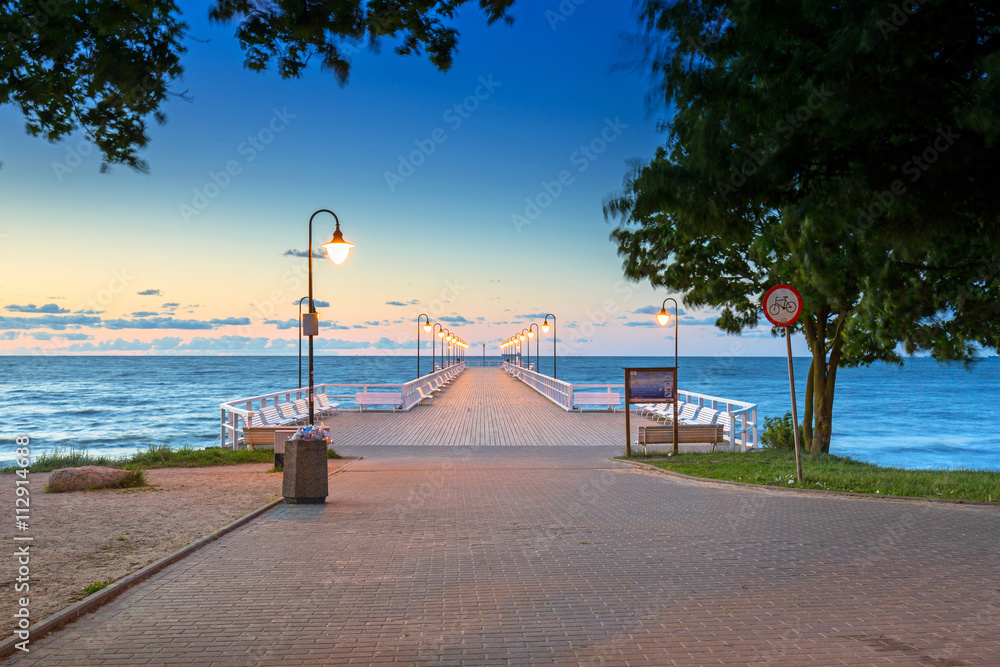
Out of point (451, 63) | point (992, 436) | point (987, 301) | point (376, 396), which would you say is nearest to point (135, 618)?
point (451, 63)

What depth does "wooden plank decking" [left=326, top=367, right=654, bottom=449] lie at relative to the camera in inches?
698

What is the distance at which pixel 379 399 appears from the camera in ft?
83.0

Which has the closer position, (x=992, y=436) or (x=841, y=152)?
(x=841, y=152)

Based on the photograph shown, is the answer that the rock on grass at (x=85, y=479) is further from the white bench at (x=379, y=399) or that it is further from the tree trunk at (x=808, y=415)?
the tree trunk at (x=808, y=415)

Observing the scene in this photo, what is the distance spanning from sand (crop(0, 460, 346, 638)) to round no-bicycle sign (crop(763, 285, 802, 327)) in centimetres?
767

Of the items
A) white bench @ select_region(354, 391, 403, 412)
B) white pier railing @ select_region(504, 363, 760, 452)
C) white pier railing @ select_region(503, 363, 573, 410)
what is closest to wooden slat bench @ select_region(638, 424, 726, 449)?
white pier railing @ select_region(504, 363, 760, 452)

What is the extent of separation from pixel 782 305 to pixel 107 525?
9420mm

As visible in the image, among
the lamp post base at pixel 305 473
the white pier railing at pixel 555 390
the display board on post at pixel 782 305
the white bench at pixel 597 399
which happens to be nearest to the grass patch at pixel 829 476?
the display board on post at pixel 782 305

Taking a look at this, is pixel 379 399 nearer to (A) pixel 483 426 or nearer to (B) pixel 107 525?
(A) pixel 483 426

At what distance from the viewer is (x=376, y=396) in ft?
82.7

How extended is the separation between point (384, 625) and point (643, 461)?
378 inches

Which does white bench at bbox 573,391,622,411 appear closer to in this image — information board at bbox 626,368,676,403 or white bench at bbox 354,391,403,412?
white bench at bbox 354,391,403,412

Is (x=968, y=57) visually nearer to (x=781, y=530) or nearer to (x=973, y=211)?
(x=973, y=211)

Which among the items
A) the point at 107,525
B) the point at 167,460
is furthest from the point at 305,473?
the point at 167,460
